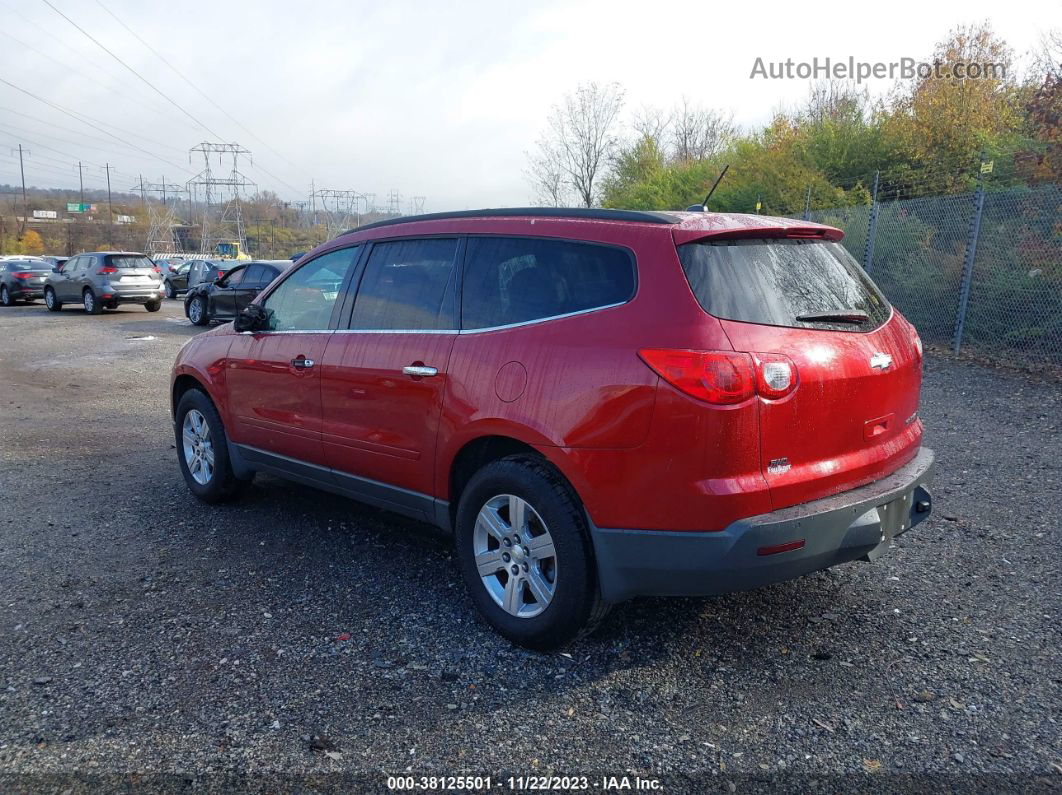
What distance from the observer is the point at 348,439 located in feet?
14.1

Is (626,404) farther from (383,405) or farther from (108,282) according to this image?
(108,282)

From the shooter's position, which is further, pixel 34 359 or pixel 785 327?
pixel 34 359

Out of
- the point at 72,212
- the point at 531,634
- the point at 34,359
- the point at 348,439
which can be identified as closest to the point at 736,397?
the point at 531,634

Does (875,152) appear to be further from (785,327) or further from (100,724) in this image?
(100,724)

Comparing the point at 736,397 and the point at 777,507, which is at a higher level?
the point at 736,397

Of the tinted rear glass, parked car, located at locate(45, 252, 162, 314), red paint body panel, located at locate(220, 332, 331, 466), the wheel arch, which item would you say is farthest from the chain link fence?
the tinted rear glass

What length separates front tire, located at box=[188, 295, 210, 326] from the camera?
20078mm

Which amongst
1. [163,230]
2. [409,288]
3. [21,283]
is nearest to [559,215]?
[409,288]

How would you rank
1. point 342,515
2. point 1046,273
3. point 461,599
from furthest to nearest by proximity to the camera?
point 1046,273
point 342,515
point 461,599

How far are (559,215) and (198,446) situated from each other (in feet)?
11.0

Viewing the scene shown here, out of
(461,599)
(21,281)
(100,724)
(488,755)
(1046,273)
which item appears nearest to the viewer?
(488,755)

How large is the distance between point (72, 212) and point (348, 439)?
379 ft

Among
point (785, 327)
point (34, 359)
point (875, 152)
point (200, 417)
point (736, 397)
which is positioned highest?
point (875, 152)

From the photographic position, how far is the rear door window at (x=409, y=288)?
392cm
